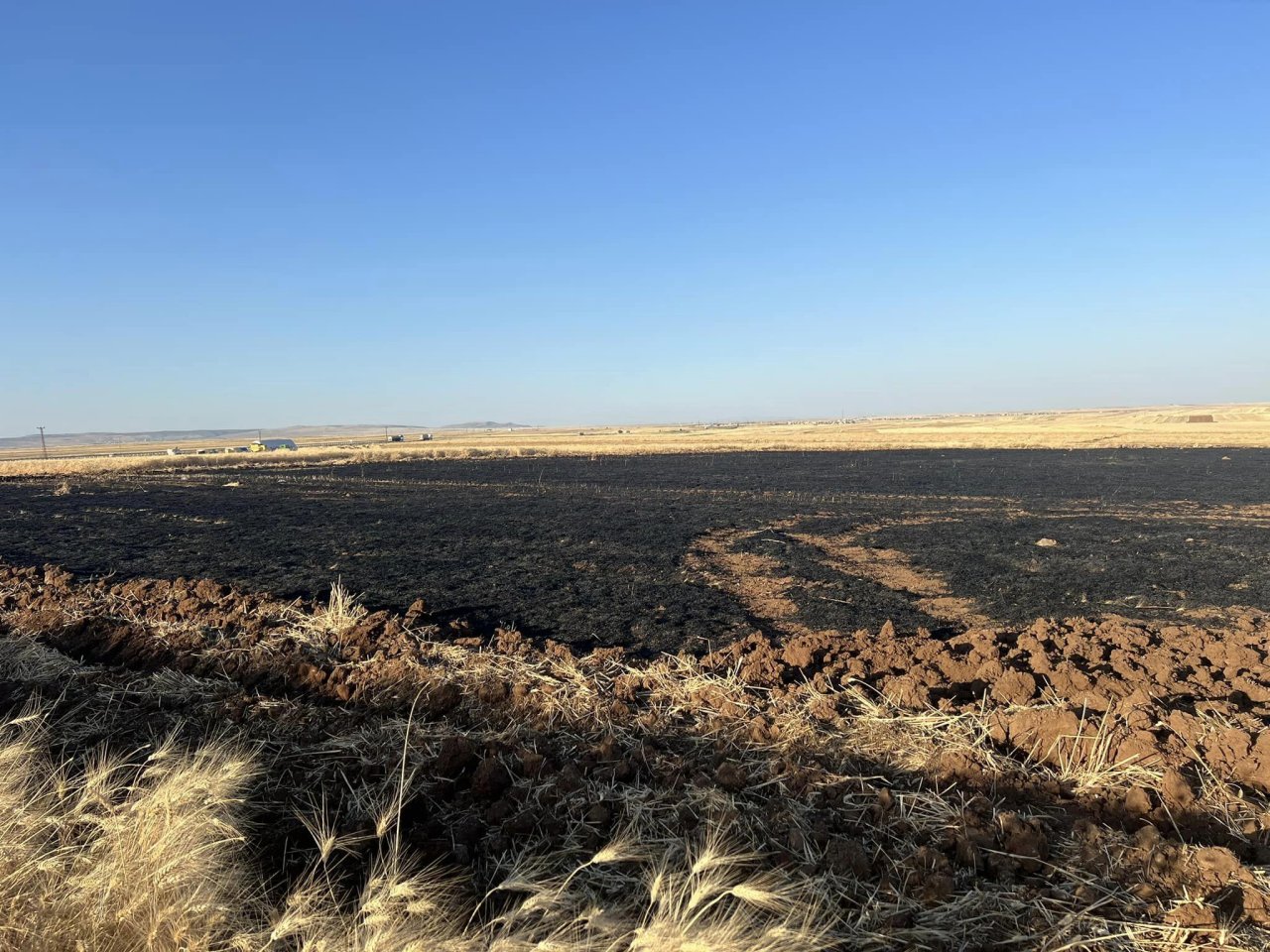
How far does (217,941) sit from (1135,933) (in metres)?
3.06

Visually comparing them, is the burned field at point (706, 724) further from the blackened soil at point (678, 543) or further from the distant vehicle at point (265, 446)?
the distant vehicle at point (265, 446)

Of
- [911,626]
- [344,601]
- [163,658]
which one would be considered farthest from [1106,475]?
[163,658]

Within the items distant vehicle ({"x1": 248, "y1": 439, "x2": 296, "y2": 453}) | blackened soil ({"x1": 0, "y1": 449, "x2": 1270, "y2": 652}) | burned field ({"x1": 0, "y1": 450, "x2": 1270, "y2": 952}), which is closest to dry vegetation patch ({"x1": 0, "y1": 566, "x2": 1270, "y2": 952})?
burned field ({"x1": 0, "y1": 450, "x2": 1270, "y2": 952})

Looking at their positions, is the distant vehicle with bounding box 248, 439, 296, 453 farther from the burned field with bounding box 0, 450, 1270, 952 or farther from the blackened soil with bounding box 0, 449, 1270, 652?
the burned field with bounding box 0, 450, 1270, 952

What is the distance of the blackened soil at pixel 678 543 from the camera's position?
320 inches

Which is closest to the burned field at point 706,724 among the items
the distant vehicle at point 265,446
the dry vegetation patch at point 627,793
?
the dry vegetation patch at point 627,793

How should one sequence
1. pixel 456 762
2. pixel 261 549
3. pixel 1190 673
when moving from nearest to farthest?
pixel 456 762 < pixel 1190 673 < pixel 261 549

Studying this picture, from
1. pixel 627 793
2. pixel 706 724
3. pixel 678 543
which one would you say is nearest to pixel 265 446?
pixel 678 543

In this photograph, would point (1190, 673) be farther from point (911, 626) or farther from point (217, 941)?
point (217, 941)

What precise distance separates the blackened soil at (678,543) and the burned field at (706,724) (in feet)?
0.37

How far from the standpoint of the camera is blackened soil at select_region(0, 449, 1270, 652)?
8.12 metres

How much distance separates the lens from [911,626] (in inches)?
288

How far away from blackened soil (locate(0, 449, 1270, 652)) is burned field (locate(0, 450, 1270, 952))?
114mm

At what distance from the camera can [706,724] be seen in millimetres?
4473
